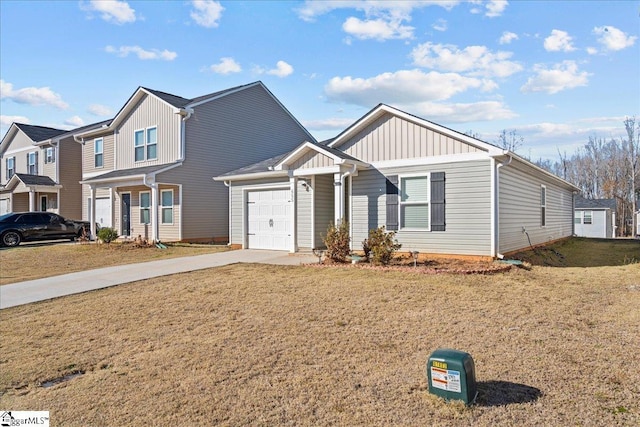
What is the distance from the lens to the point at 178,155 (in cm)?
1858

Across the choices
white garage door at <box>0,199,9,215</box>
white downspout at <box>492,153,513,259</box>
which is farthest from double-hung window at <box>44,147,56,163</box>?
white downspout at <box>492,153,513,259</box>

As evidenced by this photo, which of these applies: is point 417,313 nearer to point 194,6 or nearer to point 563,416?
point 563,416

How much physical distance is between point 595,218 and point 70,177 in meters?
38.2

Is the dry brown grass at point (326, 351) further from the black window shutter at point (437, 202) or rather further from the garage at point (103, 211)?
the garage at point (103, 211)

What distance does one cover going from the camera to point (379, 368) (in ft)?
14.2

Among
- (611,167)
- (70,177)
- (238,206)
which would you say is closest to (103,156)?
(70,177)

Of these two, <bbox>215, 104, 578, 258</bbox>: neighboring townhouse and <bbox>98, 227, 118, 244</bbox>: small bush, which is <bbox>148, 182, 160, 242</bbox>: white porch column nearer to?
<bbox>98, 227, 118, 244</bbox>: small bush

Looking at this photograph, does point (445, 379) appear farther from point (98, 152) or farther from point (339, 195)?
point (98, 152)

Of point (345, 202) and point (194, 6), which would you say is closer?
point (194, 6)

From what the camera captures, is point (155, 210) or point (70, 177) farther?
point (70, 177)

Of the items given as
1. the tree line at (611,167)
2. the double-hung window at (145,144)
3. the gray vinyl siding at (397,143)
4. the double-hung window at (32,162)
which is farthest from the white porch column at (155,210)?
the tree line at (611,167)

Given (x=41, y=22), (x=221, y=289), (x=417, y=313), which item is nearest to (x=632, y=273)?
(x=417, y=313)

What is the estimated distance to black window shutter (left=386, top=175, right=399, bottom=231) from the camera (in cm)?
1174

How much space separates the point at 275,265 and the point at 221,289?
267cm
